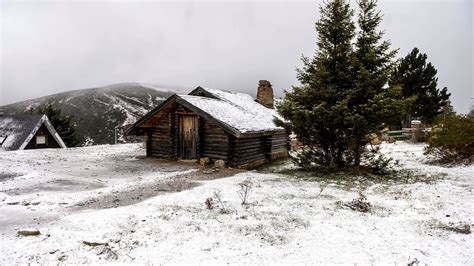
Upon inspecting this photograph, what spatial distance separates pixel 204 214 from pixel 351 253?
3.57 m

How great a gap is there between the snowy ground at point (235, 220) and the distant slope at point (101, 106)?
69.1 meters

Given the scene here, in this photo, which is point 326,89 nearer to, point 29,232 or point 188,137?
point 188,137

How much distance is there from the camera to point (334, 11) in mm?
13969

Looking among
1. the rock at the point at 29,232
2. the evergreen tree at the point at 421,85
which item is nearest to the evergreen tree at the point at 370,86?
the rock at the point at 29,232

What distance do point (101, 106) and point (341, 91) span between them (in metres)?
118

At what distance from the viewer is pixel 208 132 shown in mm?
17172

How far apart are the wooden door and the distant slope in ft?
202

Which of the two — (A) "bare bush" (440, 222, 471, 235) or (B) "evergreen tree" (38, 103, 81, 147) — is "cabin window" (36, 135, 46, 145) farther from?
(A) "bare bush" (440, 222, 471, 235)

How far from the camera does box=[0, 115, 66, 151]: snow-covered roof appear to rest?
30.1 m

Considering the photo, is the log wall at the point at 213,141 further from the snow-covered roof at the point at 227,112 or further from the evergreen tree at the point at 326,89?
the evergreen tree at the point at 326,89

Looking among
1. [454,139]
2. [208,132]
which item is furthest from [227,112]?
[454,139]

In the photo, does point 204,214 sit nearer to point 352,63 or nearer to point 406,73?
point 352,63

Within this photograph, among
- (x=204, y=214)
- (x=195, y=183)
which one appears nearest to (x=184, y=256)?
(x=204, y=214)

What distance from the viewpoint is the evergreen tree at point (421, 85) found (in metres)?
32.5
